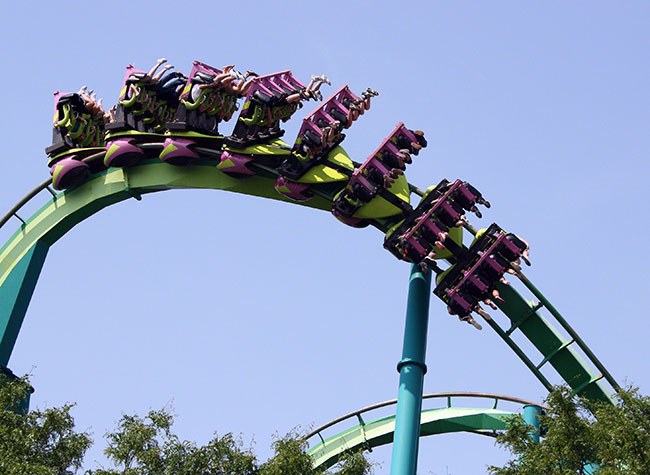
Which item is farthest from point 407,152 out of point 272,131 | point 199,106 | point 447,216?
point 199,106

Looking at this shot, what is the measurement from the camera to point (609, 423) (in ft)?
36.8

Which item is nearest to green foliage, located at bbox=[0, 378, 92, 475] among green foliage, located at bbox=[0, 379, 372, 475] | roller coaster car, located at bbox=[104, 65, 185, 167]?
green foliage, located at bbox=[0, 379, 372, 475]

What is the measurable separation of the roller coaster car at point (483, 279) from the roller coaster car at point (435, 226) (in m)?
0.41

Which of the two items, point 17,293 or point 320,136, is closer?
point 320,136

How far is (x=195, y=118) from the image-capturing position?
1452 centimetres

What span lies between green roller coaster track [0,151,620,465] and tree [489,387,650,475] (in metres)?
1.61

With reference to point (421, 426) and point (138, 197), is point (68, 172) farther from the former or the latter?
point (421, 426)

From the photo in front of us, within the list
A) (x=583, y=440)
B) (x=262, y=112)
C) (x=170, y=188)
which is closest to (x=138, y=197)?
(x=170, y=188)

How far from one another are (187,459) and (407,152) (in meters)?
4.26

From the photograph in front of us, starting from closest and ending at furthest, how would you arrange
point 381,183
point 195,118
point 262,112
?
point 381,183 < point 262,112 < point 195,118

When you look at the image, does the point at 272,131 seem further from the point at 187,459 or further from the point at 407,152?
the point at 187,459

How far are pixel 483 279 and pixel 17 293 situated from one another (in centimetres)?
590

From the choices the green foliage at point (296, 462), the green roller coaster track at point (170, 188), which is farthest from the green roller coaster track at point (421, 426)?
the green foliage at point (296, 462)

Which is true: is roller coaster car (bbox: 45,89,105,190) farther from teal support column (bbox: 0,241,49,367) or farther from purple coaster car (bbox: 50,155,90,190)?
teal support column (bbox: 0,241,49,367)
